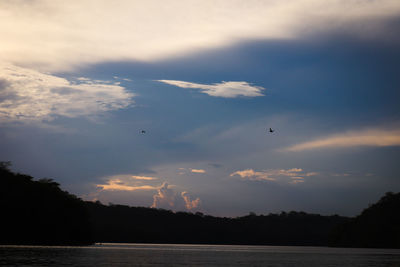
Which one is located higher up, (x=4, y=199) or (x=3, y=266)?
(x=4, y=199)

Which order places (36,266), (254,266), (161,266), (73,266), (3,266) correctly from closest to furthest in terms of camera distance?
(3,266) → (36,266) → (73,266) → (161,266) → (254,266)

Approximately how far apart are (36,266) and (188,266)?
3046cm

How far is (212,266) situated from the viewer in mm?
102000

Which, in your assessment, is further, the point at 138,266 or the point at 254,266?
the point at 254,266

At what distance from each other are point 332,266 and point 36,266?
203 ft

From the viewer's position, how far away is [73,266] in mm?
89312

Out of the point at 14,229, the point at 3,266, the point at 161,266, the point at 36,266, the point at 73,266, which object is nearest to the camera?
the point at 3,266

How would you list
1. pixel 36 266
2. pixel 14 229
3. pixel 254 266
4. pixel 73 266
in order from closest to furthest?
1. pixel 36 266
2. pixel 73 266
3. pixel 254 266
4. pixel 14 229

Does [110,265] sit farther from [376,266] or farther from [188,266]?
[376,266]

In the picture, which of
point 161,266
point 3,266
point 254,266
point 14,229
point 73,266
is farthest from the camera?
point 14,229

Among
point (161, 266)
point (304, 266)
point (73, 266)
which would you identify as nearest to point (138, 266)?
point (161, 266)

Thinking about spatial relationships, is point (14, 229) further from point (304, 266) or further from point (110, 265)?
point (304, 266)

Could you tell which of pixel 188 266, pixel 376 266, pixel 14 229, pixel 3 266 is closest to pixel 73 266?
pixel 3 266

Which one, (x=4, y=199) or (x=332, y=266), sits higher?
(x=4, y=199)
